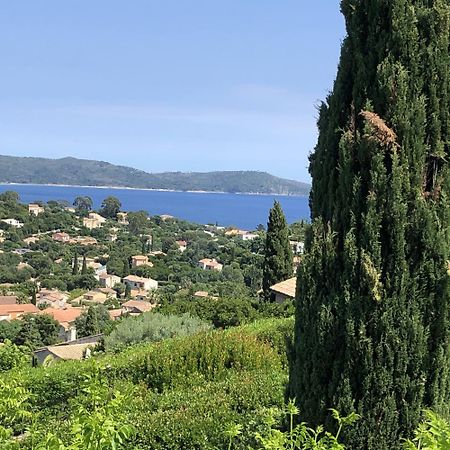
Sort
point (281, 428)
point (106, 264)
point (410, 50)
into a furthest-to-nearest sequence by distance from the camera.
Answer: point (106, 264) < point (281, 428) < point (410, 50)

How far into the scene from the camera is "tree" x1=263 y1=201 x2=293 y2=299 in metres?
25.1

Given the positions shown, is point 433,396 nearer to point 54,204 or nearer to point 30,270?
point 30,270

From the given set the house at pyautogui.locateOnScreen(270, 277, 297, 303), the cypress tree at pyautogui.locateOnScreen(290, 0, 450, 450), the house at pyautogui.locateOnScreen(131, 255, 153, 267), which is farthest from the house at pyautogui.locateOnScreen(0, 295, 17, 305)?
the cypress tree at pyautogui.locateOnScreen(290, 0, 450, 450)

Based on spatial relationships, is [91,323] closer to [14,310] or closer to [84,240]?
[14,310]

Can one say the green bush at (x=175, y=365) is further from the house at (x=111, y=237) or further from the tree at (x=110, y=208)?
the tree at (x=110, y=208)

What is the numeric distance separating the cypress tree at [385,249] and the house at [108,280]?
7435cm

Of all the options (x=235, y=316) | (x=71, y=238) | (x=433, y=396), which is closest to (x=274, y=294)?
(x=235, y=316)

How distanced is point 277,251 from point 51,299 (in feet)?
145

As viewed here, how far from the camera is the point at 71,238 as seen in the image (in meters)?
105

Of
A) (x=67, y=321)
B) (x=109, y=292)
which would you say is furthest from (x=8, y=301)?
(x=109, y=292)

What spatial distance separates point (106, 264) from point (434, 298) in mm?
89449

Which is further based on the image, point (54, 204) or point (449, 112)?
point (54, 204)

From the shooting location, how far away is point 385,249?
3.94 meters

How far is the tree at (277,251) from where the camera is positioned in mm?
25094
